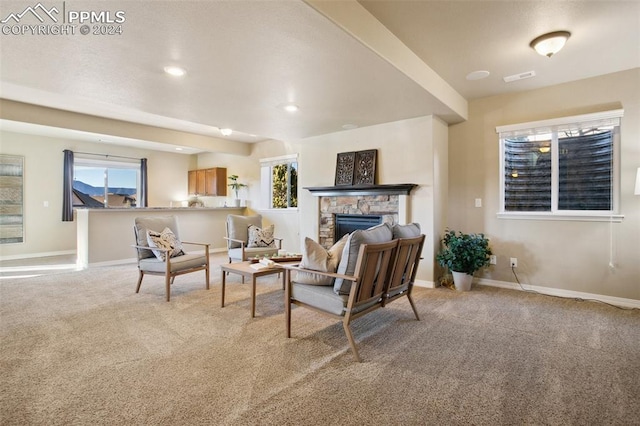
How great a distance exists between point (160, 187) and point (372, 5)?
796 cm

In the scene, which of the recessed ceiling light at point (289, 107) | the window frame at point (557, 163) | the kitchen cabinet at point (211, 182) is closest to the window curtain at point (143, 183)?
the kitchen cabinet at point (211, 182)

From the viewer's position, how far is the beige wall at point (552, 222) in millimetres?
3629

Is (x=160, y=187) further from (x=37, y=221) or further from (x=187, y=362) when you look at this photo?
(x=187, y=362)

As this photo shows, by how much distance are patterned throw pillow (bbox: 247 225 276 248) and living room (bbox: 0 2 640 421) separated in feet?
3.09

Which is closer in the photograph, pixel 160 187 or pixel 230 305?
pixel 230 305

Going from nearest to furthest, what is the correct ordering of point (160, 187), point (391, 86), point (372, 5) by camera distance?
point (372, 5), point (391, 86), point (160, 187)

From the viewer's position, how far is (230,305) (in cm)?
357

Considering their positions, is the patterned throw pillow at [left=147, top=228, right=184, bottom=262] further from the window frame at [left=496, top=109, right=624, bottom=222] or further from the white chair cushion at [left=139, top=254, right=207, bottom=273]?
the window frame at [left=496, top=109, right=624, bottom=222]

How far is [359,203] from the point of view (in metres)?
5.15

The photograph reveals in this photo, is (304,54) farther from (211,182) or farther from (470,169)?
(211,182)

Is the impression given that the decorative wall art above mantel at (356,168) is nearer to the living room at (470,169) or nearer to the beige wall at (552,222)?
the living room at (470,169)

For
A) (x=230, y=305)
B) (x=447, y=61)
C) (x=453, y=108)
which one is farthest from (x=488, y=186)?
(x=230, y=305)

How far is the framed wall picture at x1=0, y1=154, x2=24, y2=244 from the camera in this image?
6.55 meters

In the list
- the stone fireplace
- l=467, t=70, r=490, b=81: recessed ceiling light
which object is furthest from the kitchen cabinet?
l=467, t=70, r=490, b=81: recessed ceiling light
